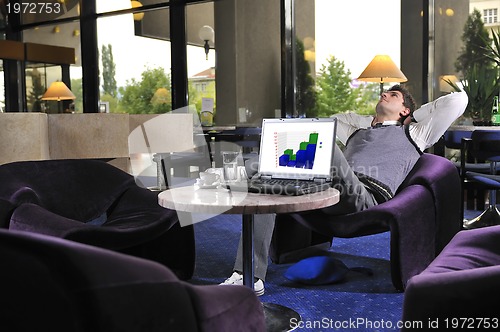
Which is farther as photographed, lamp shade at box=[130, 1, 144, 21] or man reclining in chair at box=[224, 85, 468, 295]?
lamp shade at box=[130, 1, 144, 21]

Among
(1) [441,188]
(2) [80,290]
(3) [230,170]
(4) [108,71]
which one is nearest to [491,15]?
(1) [441,188]

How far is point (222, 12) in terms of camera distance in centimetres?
722

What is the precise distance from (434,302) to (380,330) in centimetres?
123

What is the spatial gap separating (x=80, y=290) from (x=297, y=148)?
1.78 m

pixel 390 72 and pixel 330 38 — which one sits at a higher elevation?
pixel 330 38

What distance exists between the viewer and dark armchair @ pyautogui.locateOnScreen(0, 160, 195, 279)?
8.43ft

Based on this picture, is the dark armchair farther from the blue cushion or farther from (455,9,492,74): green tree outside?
(455,9,492,74): green tree outside

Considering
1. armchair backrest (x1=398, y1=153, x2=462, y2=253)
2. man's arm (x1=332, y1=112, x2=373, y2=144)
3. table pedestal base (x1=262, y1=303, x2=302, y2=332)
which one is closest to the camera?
table pedestal base (x1=262, y1=303, x2=302, y2=332)

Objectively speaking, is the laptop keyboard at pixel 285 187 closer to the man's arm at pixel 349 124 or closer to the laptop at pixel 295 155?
the laptop at pixel 295 155

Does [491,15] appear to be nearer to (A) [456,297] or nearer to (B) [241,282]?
(B) [241,282]

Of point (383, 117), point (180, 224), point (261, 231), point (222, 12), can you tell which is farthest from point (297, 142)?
point (222, 12)

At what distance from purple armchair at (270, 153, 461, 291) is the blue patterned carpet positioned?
0.22 m

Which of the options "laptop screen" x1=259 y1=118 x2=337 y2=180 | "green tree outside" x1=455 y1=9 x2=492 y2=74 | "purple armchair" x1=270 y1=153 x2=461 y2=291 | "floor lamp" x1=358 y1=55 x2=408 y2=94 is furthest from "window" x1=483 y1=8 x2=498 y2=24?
"laptop screen" x1=259 y1=118 x2=337 y2=180

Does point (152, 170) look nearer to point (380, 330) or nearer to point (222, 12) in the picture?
point (380, 330)
